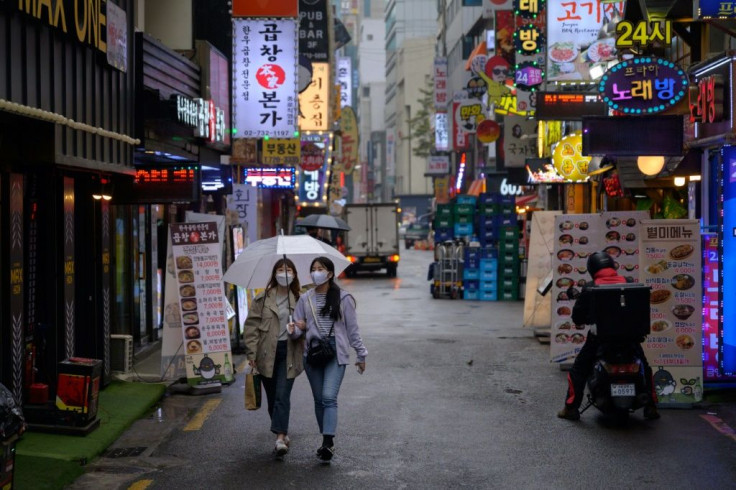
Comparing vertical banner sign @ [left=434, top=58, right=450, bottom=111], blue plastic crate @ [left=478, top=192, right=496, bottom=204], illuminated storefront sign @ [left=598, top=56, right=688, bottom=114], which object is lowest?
blue plastic crate @ [left=478, top=192, right=496, bottom=204]

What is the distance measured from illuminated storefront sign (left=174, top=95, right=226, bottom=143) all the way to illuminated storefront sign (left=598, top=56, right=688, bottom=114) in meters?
5.89

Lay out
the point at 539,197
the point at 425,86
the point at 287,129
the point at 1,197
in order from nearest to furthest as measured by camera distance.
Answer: the point at 1,197
the point at 287,129
the point at 539,197
the point at 425,86

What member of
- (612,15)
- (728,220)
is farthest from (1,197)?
(612,15)

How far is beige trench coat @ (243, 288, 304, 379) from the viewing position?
947 centimetres

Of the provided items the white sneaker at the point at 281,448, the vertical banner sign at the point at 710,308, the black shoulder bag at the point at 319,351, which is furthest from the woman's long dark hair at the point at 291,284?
the vertical banner sign at the point at 710,308

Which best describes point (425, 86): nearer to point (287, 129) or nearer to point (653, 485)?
point (287, 129)

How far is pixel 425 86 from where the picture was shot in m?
115

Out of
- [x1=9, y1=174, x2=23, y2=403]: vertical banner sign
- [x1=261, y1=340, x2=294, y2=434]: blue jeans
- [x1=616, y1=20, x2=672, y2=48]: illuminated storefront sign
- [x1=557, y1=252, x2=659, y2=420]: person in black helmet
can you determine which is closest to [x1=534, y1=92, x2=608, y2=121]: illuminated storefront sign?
[x1=616, y1=20, x2=672, y2=48]: illuminated storefront sign

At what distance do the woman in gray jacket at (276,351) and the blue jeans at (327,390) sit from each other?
20cm

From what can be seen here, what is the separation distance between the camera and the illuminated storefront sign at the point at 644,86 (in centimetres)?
1405

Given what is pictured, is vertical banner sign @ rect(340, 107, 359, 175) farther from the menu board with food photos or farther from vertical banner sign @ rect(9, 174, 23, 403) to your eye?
vertical banner sign @ rect(9, 174, 23, 403)

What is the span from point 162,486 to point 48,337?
11.8 ft

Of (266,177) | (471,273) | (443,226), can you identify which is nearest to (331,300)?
(266,177)

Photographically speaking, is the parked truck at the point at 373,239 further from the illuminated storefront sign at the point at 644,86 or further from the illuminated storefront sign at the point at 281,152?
the illuminated storefront sign at the point at 644,86
